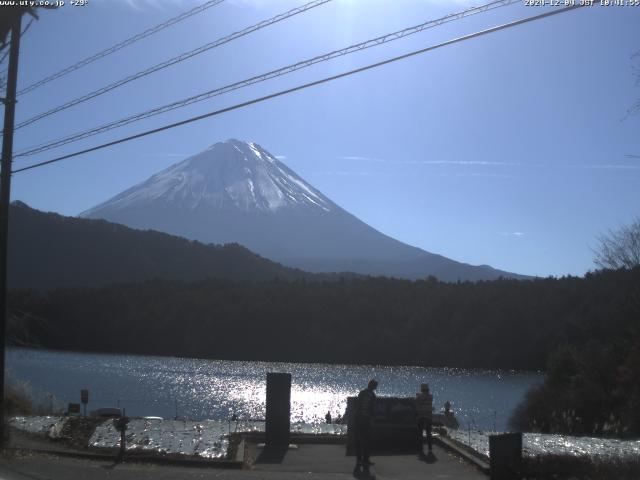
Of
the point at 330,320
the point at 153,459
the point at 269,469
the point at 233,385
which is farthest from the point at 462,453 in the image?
the point at 330,320

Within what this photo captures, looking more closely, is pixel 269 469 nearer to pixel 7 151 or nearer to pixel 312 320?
pixel 7 151

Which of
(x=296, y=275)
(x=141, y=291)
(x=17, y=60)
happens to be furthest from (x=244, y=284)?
(x=17, y=60)

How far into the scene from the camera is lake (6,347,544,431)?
4600 cm

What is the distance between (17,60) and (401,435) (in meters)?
9.27

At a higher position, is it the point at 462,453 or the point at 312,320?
the point at 312,320

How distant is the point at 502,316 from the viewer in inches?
3524

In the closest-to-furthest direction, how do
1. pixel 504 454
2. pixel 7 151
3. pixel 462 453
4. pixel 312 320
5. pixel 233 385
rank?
pixel 504 454
pixel 462 453
pixel 7 151
pixel 233 385
pixel 312 320

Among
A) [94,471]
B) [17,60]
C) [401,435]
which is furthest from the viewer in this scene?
[17,60]

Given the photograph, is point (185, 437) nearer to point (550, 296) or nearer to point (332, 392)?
point (332, 392)

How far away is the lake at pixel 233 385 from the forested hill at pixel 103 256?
33.2m

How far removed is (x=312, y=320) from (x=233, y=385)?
42274 millimetres

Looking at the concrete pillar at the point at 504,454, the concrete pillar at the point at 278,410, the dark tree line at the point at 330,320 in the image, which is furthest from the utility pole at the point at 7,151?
the dark tree line at the point at 330,320

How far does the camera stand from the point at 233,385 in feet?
208

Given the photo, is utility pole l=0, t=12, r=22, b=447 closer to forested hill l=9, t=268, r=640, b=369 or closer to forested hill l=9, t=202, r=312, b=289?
forested hill l=9, t=268, r=640, b=369
